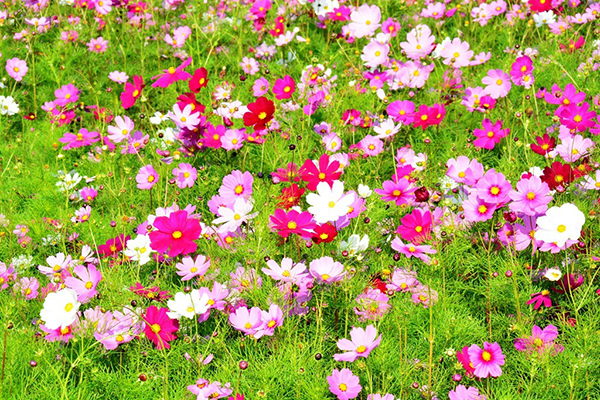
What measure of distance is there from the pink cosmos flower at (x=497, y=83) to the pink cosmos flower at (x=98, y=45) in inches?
79.7

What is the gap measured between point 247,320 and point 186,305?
178mm

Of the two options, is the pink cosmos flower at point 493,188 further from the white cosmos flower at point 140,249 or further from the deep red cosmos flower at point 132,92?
the deep red cosmos flower at point 132,92

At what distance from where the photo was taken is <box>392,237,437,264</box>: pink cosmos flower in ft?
6.51

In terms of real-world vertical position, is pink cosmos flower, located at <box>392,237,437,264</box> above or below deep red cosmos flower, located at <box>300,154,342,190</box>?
below

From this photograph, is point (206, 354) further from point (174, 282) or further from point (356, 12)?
point (356, 12)

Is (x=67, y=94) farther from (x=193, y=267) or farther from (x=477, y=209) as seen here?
(x=477, y=209)

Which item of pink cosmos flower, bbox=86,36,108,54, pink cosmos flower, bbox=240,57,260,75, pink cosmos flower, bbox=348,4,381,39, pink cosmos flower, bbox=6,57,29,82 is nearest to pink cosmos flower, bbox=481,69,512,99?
pink cosmos flower, bbox=348,4,381,39

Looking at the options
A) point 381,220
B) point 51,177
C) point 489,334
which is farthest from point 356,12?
point 489,334

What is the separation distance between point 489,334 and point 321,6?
237 centimetres

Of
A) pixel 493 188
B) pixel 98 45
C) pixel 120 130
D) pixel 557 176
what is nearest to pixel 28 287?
pixel 120 130

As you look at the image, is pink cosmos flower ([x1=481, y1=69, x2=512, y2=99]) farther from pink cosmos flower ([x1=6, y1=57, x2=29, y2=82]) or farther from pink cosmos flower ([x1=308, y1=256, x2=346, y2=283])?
pink cosmos flower ([x1=6, y1=57, x2=29, y2=82])

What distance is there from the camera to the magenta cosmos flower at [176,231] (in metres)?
1.86

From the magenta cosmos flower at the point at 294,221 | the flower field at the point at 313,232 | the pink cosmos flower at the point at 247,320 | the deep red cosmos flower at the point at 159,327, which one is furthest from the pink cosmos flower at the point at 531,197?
the deep red cosmos flower at the point at 159,327

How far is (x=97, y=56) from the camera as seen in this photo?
3.52 meters
